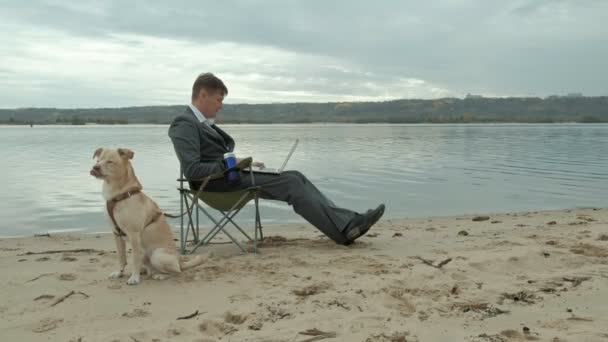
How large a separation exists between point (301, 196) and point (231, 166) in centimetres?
81

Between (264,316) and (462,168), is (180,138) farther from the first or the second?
(462,168)

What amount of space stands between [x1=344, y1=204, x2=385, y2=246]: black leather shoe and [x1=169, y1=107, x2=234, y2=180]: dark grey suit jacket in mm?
1470

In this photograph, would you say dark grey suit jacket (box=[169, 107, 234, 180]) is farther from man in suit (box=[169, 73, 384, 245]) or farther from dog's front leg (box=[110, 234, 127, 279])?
dog's front leg (box=[110, 234, 127, 279])

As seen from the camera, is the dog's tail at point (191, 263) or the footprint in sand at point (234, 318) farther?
the dog's tail at point (191, 263)

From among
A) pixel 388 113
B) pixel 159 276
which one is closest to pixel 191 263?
pixel 159 276

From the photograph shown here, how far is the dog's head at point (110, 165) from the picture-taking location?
14.2 feet

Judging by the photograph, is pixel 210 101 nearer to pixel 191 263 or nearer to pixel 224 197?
pixel 224 197

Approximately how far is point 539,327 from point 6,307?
11.9 feet

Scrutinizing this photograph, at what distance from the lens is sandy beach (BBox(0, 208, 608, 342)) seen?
10.9ft

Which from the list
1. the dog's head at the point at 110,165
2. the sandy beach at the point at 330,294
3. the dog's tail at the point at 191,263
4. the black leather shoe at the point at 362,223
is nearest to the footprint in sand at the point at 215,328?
the sandy beach at the point at 330,294

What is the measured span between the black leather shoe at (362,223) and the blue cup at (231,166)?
4.21ft

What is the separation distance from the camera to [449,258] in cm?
505

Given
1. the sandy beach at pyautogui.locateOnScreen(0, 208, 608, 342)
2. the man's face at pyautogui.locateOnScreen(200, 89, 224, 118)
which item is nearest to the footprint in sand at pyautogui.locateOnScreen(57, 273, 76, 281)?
the sandy beach at pyautogui.locateOnScreen(0, 208, 608, 342)

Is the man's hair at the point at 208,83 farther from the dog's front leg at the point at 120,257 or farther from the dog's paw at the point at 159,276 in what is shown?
the dog's paw at the point at 159,276
